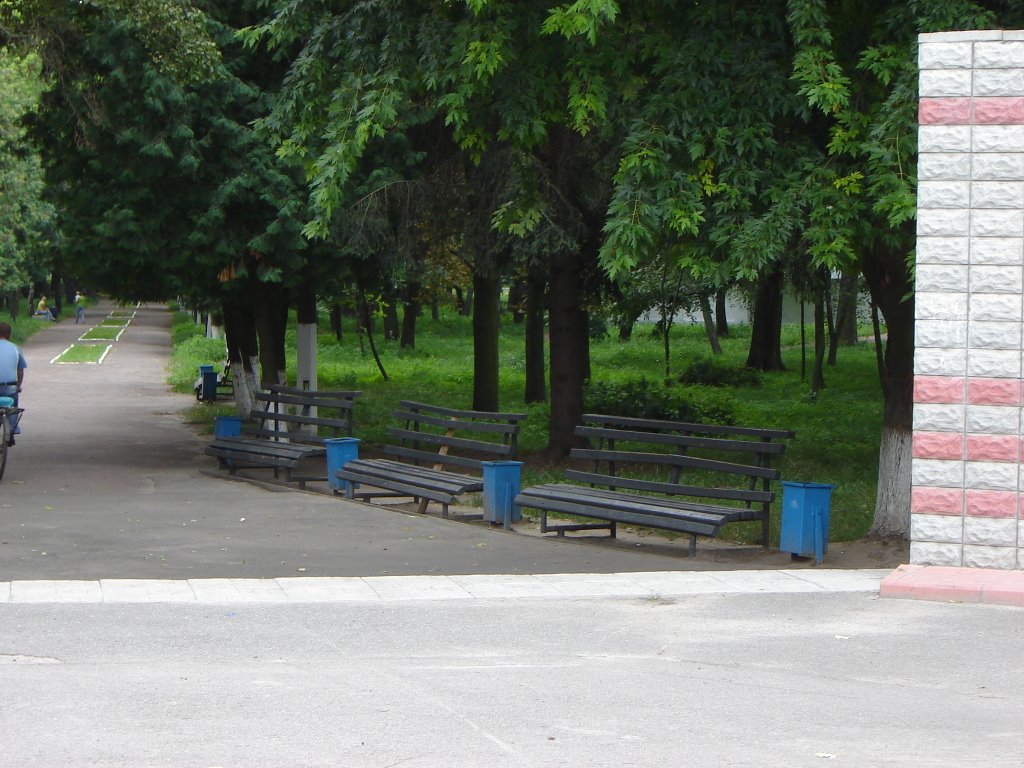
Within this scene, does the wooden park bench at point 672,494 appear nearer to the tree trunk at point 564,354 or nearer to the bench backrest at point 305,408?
the bench backrest at point 305,408

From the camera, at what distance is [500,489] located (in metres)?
12.6

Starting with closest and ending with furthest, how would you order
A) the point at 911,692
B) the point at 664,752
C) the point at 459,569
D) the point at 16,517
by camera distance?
1. the point at 664,752
2. the point at 911,692
3. the point at 459,569
4. the point at 16,517

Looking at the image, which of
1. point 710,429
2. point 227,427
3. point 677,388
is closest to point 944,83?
point 710,429

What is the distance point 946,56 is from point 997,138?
2.23 feet

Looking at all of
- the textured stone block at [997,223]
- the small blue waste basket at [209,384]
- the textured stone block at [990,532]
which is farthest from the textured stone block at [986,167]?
the small blue waste basket at [209,384]

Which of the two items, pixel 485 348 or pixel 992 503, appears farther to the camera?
pixel 485 348

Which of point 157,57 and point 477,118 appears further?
point 157,57

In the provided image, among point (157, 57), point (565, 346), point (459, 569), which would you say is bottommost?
point (459, 569)

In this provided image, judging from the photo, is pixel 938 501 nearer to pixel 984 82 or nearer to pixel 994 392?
pixel 994 392

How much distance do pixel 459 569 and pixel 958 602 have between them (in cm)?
368

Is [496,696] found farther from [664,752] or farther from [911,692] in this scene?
[911,692]

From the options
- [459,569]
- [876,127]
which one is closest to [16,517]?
[459,569]

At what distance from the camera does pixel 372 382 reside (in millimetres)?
34875

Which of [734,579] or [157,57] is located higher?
[157,57]
